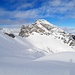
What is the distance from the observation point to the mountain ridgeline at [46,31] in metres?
61.9

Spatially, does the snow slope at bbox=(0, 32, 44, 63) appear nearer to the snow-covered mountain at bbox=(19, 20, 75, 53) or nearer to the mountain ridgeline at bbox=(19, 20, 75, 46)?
the snow-covered mountain at bbox=(19, 20, 75, 53)

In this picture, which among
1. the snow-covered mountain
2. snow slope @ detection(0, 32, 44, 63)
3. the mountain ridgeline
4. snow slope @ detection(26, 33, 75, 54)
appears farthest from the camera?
the mountain ridgeline

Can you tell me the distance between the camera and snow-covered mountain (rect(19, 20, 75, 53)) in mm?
54619

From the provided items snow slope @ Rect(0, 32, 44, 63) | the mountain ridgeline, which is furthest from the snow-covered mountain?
snow slope @ Rect(0, 32, 44, 63)

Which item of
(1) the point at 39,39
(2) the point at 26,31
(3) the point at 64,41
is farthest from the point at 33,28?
(3) the point at 64,41

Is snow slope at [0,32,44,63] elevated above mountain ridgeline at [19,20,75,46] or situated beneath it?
situated beneath

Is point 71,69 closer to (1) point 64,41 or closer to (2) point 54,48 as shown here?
(2) point 54,48

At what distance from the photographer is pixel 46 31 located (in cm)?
6525

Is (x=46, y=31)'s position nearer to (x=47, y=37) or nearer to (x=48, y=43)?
(x=47, y=37)

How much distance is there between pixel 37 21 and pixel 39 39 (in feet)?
46.0

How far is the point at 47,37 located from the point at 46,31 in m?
4.70

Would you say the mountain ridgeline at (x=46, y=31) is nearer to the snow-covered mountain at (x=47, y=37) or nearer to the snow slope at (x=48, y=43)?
the snow-covered mountain at (x=47, y=37)

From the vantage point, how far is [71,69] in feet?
25.4

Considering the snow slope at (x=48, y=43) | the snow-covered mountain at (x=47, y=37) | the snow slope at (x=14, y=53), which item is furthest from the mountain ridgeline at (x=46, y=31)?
the snow slope at (x=14, y=53)
